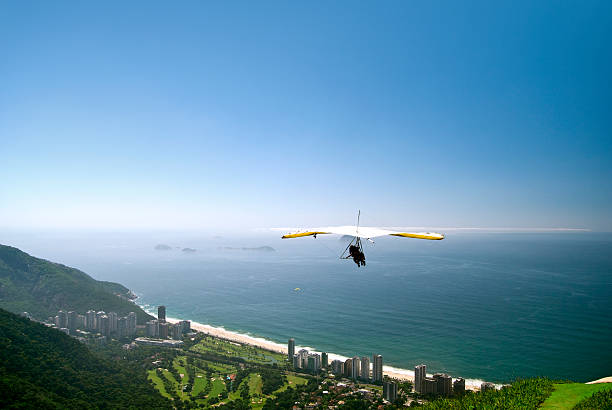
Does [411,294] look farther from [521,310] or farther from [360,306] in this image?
[521,310]

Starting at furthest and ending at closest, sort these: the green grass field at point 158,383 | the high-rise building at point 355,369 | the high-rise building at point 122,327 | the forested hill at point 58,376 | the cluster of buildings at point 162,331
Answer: the high-rise building at point 122,327 < the cluster of buildings at point 162,331 < the high-rise building at point 355,369 < the green grass field at point 158,383 < the forested hill at point 58,376

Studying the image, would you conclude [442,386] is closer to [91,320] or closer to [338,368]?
[338,368]

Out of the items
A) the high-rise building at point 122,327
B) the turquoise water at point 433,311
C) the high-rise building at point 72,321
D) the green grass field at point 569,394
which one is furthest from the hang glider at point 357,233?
the high-rise building at point 72,321

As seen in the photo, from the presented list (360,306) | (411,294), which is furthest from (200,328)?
(411,294)

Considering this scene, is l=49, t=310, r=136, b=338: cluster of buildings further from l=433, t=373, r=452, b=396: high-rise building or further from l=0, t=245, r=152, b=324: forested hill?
l=433, t=373, r=452, b=396: high-rise building

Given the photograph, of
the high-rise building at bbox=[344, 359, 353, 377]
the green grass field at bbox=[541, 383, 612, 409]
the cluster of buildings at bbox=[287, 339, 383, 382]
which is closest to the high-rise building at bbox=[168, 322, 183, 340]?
the cluster of buildings at bbox=[287, 339, 383, 382]

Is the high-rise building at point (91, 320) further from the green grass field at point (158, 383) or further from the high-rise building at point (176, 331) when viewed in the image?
the green grass field at point (158, 383)
